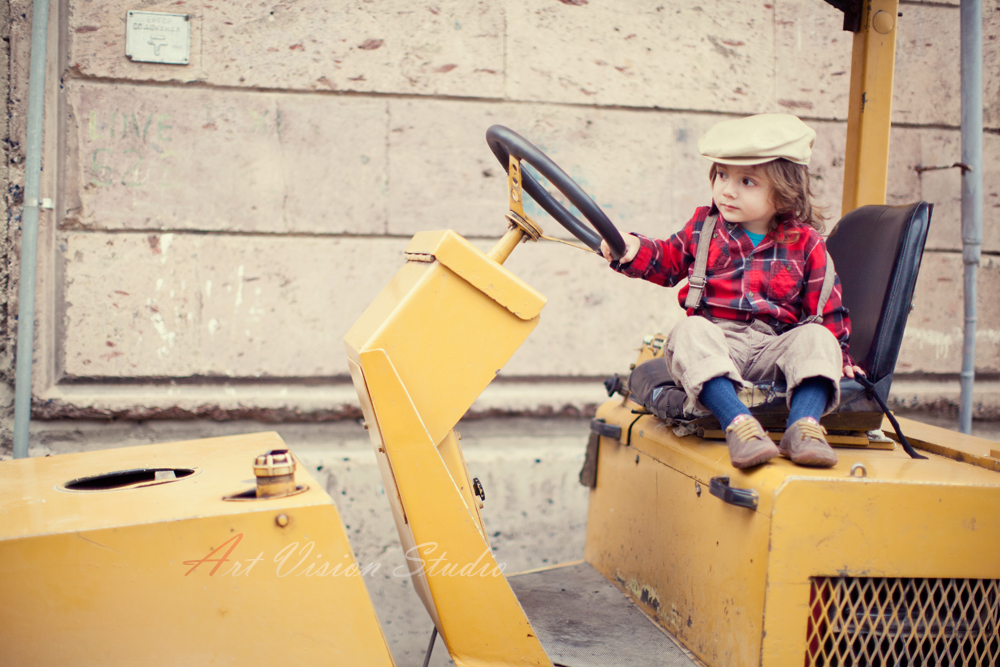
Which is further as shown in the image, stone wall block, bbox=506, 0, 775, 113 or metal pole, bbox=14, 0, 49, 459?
stone wall block, bbox=506, 0, 775, 113

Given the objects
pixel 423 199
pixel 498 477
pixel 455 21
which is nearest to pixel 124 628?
pixel 498 477

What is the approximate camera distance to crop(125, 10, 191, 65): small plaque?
2.68 meters

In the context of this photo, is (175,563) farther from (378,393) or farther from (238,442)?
(238,442)

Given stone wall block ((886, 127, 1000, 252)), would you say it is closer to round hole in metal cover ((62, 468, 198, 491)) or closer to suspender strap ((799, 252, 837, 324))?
suspender strap ((799, 252, 837, 324))

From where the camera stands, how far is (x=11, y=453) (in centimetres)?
271

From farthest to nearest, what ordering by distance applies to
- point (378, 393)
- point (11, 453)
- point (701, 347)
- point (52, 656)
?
point (11, 453) → point (701, 347) → point (378, 393) → point (52, 656)

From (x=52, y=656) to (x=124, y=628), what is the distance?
0.09 m

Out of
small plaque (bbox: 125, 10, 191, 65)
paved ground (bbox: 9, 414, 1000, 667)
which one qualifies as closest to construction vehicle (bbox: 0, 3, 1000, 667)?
paved ground (bbox: 9, 414, 1000, 667)

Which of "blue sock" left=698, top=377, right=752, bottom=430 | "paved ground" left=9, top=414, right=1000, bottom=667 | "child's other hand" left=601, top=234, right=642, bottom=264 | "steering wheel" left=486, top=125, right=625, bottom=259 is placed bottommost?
"paved ground" left=9, top=414, right=1000, bottom=667

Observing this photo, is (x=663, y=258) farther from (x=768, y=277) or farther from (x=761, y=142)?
(x=761, y=142)

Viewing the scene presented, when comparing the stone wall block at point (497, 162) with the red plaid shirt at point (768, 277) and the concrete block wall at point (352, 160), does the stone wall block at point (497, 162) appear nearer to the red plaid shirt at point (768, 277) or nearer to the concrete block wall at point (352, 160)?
the concrete block wall at point (352, 160)

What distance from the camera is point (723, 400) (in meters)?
1.45

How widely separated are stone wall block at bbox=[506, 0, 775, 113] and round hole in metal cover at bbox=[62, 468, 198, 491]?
84.2 inches

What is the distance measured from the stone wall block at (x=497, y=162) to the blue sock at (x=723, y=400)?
1659mm
